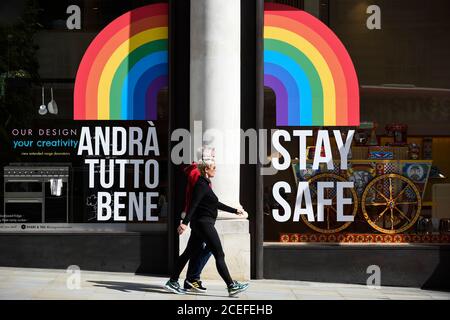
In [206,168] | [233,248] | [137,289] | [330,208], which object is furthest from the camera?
[330,208]

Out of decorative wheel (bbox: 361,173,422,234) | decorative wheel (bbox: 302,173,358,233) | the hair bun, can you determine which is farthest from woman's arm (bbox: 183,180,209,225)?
decorative wheel (bbox: 361,173,422,234)

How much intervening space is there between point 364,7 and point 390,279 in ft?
13.5

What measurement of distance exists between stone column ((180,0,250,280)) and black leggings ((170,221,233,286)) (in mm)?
1262

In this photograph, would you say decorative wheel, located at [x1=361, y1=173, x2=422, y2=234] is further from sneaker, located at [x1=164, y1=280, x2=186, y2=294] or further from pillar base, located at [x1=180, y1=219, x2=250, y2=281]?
sneaker, located at [x1=164, y1=280, x2=186, y2=294]

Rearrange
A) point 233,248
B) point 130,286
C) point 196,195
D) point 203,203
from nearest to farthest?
point 196,195 < point 203,203 < point 130,286 < point 233,248

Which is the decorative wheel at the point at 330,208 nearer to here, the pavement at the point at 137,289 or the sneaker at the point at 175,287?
the pavement at the point at 137,289

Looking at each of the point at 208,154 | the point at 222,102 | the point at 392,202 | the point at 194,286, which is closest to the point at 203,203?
the point at 208,154

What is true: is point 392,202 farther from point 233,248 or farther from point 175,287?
point 175,287

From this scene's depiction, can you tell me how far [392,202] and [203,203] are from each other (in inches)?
134

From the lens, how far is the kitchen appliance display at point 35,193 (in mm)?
12000

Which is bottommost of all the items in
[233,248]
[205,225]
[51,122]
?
[233,248]

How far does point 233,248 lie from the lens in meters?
11.4
